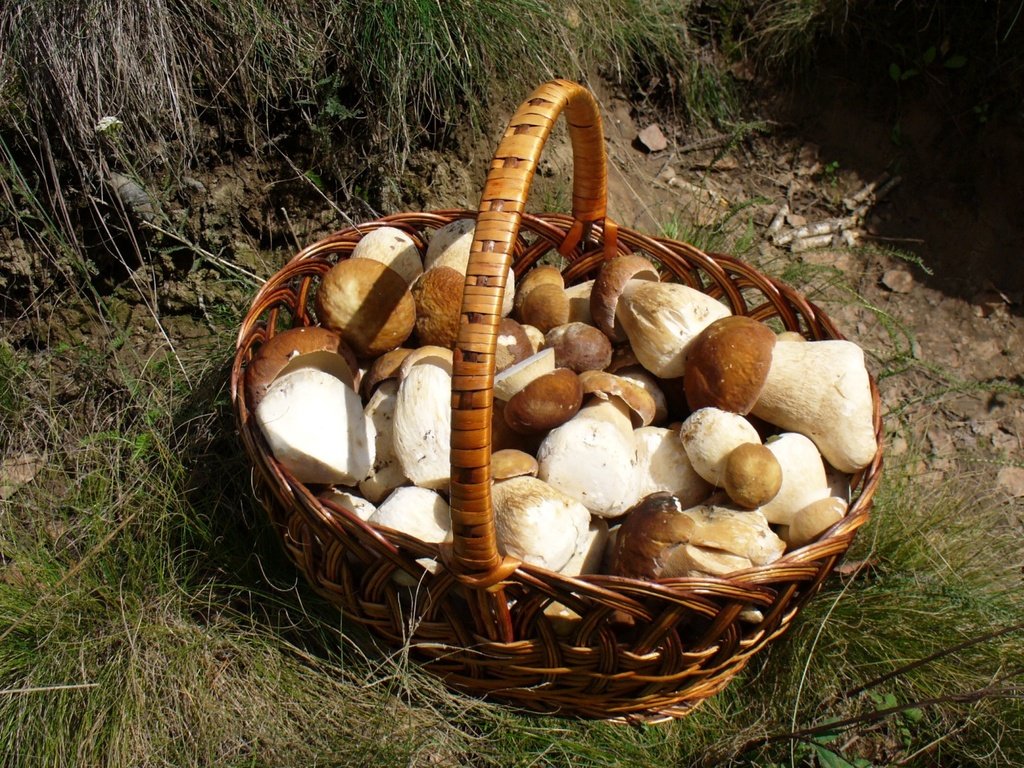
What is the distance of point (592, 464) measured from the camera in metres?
1.80

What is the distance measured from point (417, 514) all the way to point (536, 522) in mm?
276

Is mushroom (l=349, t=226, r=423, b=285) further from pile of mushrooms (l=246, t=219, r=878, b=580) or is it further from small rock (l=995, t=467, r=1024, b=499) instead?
small rock (l=995, t=467, r=1024, b=499)

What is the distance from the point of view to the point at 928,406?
118 inches

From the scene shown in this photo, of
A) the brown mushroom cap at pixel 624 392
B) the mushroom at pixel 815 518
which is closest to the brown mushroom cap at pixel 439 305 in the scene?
the brown mushroom cap at pixel 624 392

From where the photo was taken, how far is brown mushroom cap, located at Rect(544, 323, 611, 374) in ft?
6.74

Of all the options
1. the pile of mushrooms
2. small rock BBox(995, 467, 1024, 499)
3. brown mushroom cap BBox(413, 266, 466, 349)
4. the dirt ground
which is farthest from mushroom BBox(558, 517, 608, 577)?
small rock BBox(995, 467, 1024, 499)

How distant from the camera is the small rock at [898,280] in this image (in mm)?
3463

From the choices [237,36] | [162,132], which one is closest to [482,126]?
[237,36]

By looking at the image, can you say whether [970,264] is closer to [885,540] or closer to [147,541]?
[885,540]

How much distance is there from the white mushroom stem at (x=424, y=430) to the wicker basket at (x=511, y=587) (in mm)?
236

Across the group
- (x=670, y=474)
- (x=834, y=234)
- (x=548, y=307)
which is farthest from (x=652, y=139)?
(x=670, y=474)

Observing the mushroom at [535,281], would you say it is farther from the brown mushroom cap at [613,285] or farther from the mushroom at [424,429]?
the mushroom at [424,429]

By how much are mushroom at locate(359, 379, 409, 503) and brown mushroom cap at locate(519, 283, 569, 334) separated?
0.49 metres

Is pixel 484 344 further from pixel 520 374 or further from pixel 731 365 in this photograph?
pixel 731 365
